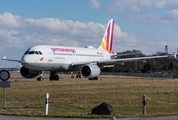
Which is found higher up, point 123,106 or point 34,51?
point 34,51

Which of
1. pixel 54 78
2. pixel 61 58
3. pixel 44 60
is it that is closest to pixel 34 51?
pixel 44 60

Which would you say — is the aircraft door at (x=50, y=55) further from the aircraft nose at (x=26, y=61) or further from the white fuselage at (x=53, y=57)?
the aircraft nose at (x=26, y=61)

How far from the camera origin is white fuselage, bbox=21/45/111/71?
32156mm

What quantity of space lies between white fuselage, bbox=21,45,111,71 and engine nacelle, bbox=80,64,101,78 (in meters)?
2.61

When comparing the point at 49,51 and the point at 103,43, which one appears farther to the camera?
the point at 103,43

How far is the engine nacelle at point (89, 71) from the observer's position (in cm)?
3483

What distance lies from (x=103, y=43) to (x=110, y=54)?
3071 millimetres

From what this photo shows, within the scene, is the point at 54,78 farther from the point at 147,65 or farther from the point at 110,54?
the point at 147,65

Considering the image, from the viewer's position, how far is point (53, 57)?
3481 centimetres

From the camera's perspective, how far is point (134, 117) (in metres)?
12.5

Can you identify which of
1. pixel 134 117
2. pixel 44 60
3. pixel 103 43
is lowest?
pixel 134 117

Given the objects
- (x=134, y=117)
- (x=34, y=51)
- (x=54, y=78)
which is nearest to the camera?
(x=134, y=117)

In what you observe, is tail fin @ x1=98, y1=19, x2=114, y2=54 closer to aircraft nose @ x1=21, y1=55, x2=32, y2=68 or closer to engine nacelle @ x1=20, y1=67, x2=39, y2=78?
engine nacelle @ x1=20, y1=67, x2=39, y2=78

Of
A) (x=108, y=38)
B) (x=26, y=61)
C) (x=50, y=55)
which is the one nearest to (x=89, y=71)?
(x=50, y=55)
